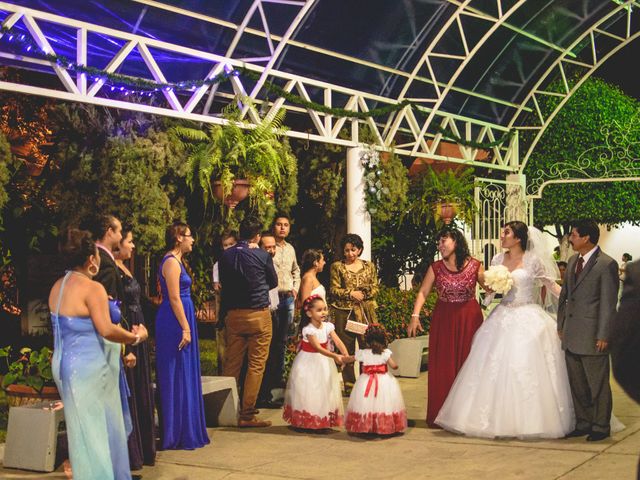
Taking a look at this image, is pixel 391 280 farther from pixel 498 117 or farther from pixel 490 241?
pixel 498 117

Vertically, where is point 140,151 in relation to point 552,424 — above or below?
above

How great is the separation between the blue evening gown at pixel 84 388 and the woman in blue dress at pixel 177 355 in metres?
1.66

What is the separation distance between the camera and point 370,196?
12.1 meters

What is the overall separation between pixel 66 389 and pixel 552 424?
4.03m

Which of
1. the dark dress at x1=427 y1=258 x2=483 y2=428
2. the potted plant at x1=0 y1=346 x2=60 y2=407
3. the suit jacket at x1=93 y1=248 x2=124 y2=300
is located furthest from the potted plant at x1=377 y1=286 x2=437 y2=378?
the suit jacket at x1=93 y1=248 x2=124 y2=300

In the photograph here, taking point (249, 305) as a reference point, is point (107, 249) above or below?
above

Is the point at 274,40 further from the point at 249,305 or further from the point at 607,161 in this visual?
the point at 607,161

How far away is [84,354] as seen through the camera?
18.9 feet

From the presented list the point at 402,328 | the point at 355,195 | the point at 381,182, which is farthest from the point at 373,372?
the point at 402,328

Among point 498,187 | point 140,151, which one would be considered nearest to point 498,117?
point 498,187

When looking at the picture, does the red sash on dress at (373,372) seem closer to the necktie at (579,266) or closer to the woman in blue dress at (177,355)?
the woman in blue dress at (177,355)

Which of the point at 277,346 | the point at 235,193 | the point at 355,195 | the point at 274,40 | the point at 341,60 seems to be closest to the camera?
the point at 277,346

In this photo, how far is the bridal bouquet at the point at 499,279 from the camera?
8.29m

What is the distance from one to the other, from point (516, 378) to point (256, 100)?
14.1 ft
